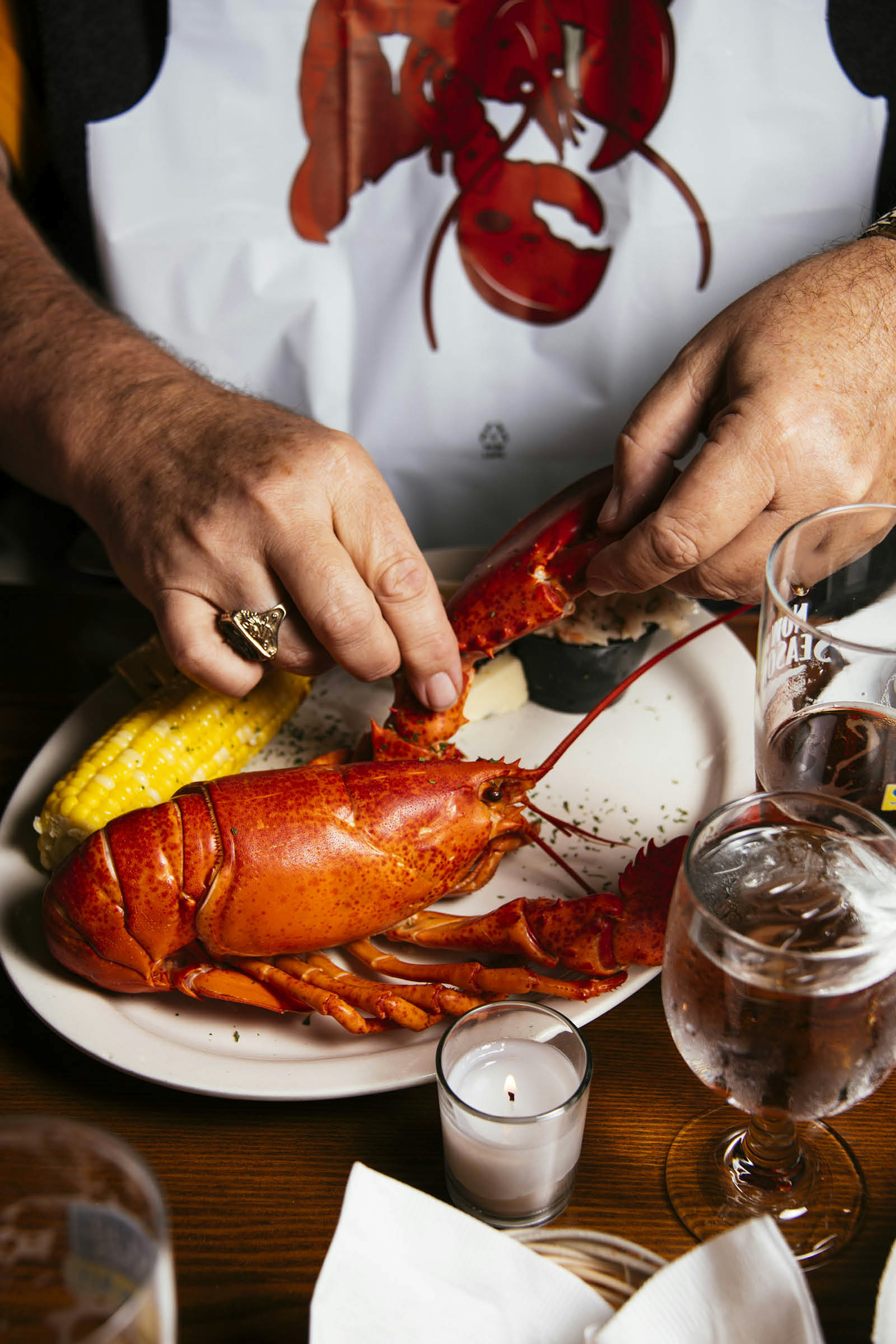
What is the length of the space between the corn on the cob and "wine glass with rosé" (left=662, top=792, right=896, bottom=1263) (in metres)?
0.83

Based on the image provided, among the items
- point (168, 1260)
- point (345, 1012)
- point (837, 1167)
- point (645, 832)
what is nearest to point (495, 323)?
point (645, 832)

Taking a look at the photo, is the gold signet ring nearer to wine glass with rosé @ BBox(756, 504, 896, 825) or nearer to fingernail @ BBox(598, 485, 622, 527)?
fingernail @ BBox(598, 485, 622, 527)

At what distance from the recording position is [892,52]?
6.05ft

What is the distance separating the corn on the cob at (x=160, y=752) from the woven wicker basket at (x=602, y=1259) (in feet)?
2.53

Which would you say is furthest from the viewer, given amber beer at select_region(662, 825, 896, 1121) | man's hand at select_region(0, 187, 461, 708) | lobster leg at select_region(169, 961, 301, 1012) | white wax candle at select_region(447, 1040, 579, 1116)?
man's hand at select_region(0, 187, 461, 708)

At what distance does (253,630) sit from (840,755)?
2.44 feet

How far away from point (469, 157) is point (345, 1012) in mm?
1547

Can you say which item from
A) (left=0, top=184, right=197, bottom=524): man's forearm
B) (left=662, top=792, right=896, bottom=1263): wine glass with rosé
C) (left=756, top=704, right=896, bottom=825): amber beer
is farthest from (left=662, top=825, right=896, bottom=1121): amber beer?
(left=0, top=184, right=197, bottom=524): man's forearm

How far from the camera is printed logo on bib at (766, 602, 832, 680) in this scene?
891 millimetres

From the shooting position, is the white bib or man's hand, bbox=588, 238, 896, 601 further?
the white bib

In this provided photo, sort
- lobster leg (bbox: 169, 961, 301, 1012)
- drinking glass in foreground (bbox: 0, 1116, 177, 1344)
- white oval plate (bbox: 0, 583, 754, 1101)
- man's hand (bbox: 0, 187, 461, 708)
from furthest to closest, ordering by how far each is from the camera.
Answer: man's hand (bbox: 0, 187, 461, 708)
lobster leg (bbox: 169, 961, 301, 1012)
white oval plate (bbox: 0, 583, 754, 1101)
drinking glass in foreground (bbox: 0, 1116, 177, 1344)

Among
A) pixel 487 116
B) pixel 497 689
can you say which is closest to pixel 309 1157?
pixel 497 689

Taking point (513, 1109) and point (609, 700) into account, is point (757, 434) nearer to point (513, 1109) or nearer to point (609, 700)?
point (609, 700)

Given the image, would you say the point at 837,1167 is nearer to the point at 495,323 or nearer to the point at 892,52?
the point at 495,323
